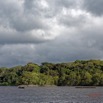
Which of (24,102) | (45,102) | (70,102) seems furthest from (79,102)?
(24,102)

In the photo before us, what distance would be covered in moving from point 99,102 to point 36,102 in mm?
22019

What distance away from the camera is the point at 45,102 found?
11781cm

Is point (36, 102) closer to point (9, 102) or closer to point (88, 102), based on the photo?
point (9, 102)

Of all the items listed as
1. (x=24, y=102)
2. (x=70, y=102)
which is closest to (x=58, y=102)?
(x=70, y=102)

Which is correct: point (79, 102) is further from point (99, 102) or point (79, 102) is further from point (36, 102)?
point (36, 102)

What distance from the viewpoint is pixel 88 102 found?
4668 inches

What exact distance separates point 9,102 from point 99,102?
103ft

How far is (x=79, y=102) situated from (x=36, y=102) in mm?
14973

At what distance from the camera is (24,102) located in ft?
385

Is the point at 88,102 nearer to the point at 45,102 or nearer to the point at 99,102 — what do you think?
the point at 99,102

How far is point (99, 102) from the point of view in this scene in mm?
117875

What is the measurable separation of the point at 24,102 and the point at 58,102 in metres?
11.8

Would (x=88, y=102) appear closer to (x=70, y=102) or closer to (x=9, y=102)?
(x=70, y=102)

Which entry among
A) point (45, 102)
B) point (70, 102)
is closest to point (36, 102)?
point (45, 102)
